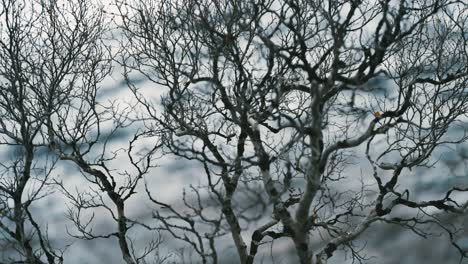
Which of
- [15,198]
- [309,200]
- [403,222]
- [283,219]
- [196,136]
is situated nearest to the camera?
[309,200]

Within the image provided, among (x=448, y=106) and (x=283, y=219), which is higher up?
(x=448, y=106)

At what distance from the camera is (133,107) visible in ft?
52.2

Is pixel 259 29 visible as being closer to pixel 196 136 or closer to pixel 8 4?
pixel 196 136

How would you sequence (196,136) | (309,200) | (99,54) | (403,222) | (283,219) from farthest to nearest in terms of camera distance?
(99,54), (196,136), (403,222), (283,219), (309,200)

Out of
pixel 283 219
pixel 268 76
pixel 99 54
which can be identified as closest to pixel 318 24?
→ pixel 268 76

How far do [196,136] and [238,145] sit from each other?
112cm

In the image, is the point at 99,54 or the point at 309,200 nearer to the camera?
the point at 309,200

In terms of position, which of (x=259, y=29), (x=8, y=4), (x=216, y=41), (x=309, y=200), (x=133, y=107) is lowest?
(x=309, y=200)

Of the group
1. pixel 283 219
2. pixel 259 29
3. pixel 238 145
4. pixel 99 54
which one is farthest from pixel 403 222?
pixel 99 54

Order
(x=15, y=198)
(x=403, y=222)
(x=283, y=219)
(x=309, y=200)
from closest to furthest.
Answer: (x=309, y=200) → (x=283, y=219) → (x=403, y=222) → (x=15, y=198)

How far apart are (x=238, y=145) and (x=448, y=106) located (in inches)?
199

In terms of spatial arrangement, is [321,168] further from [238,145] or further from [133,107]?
[133,107]

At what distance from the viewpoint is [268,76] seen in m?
12.9

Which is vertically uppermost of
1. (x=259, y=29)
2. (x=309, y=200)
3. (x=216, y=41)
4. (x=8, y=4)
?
(x=8, y=4)
